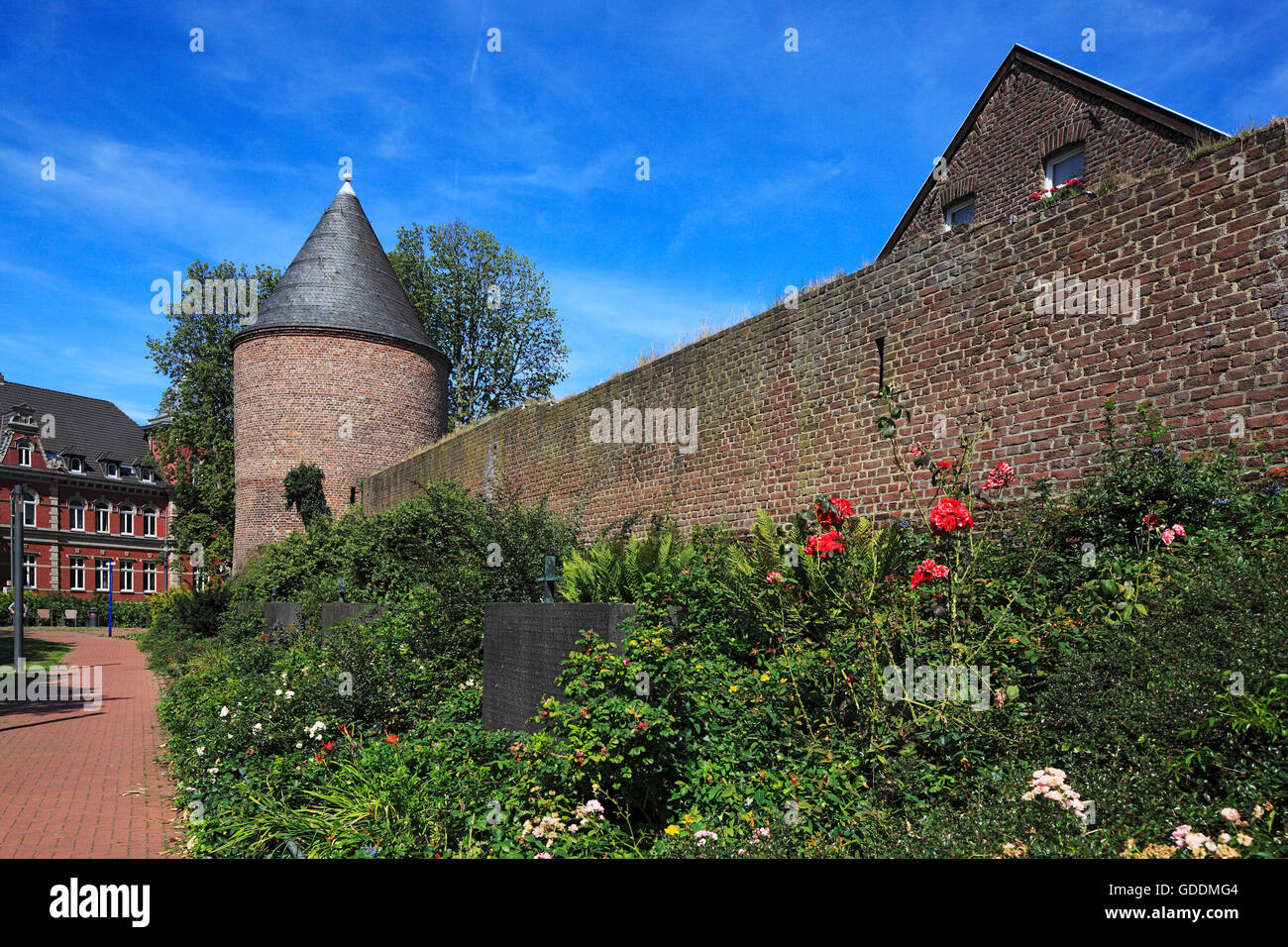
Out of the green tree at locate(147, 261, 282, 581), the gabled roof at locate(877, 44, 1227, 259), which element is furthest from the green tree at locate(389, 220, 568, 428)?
the gabled roof at locate(877, 44, 1227, 259)

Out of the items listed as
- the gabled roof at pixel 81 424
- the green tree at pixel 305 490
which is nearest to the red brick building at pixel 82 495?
the gabled roof at pixel 81 424

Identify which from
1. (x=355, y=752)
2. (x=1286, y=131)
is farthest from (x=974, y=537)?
(x=355, y=752)

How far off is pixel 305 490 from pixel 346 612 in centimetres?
1872

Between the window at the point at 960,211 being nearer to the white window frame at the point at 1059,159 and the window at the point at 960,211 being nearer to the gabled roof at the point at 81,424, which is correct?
the white window frame at the point at 1059,159

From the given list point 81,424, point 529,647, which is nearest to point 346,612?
point 529,647

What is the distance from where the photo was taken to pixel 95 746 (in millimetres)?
8727

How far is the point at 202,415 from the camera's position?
117 feet

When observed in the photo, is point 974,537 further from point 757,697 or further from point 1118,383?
point 757,697

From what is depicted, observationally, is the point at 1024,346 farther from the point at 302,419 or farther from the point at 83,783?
the point at 302,419

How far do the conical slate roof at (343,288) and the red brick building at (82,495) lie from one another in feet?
69.3

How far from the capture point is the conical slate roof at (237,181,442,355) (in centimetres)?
2850

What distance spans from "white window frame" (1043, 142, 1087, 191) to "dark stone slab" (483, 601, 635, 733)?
13.0 metres

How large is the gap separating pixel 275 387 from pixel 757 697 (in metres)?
26.7

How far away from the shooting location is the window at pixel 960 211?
57.0ft
